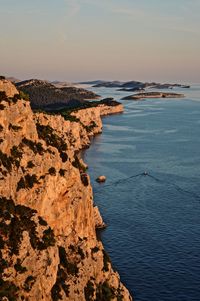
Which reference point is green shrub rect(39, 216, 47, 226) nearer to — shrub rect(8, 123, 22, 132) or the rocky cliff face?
the rocky cliff face

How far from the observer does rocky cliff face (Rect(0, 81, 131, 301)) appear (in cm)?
5691

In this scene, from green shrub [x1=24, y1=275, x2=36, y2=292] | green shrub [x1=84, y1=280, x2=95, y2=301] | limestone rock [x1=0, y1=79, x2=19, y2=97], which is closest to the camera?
green shrub [x1=24, y1=275, x2=36, y2=292]

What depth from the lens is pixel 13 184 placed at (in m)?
61.7

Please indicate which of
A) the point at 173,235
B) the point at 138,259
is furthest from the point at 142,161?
the point at 138,259

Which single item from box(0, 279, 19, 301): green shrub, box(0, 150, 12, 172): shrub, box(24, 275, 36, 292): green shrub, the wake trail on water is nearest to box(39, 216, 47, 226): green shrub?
box(0, 150, 12, 172): shrub

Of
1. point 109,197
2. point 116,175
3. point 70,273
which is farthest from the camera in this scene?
point 116,175

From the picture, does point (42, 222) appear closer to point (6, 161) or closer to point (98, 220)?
point (6, 161)

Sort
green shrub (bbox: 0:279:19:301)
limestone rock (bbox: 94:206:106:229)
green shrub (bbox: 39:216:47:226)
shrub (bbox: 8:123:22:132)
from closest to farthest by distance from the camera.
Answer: green shrub (bbox: 0:279:19:301), green shrub (bbox: 39:216:47:226), shrub (bbox: 8:123:22:132), limestone rock (bbox: 94:206:106:229)

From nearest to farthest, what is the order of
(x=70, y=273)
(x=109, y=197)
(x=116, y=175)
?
(x=70, y=273) → (x=109, y=197) → (x=116, y=175)

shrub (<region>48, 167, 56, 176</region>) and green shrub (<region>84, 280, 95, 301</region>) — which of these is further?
shrub (<region>48, 167, 56, 176</region>)

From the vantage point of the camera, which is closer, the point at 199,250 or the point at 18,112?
the point at 18,112

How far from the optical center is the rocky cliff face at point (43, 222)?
5691 cm

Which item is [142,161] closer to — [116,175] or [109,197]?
[116,175]

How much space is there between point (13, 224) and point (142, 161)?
133 m
